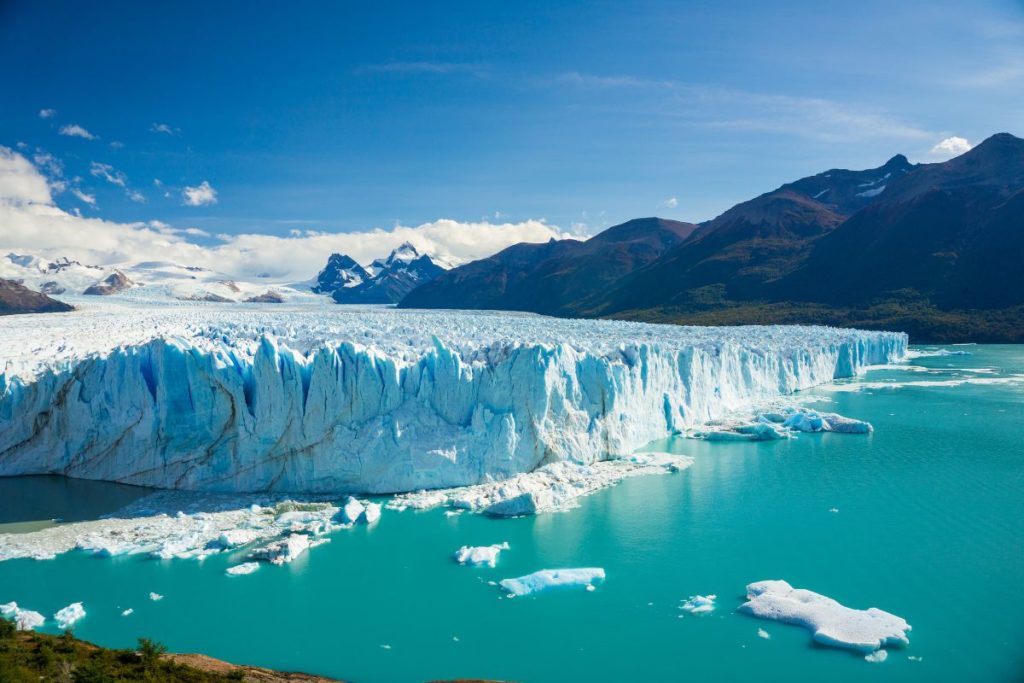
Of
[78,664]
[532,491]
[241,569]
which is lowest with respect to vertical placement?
[241,569]

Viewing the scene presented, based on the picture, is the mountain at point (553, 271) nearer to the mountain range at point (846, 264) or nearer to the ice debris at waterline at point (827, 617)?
the mountain range at point (846, 264)

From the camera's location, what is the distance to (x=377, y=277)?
117625 millimetres

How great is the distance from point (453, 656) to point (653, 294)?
191ft

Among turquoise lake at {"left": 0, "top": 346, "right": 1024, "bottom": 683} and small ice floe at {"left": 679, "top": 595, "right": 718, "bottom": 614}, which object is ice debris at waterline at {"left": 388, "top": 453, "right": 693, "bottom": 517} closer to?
turquoise lake at {"left": 0, "top": 346, "right": 1024, "bottom": 683}

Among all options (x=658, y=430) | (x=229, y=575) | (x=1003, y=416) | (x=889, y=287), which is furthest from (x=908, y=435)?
(x=889, y=287)

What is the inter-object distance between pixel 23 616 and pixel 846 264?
59.6 m

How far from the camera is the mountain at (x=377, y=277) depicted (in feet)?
355

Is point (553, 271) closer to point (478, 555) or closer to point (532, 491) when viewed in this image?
point (532, 491)

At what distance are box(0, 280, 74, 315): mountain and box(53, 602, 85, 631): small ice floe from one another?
3431 centimetres

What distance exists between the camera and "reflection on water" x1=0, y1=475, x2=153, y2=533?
473 inches

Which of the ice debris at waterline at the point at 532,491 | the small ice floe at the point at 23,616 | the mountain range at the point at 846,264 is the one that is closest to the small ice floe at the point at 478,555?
the ice debris at waterline at the point at 532,491

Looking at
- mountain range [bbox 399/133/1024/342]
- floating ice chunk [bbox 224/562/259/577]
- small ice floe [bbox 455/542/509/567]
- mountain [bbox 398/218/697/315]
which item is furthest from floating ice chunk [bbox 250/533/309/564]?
mountain [bbox 398/218/697/315]

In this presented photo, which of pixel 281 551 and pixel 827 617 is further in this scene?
pixel 281 551

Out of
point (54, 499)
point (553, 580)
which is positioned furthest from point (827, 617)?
point (54, 499)
